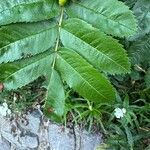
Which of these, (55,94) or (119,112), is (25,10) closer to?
(55,94)

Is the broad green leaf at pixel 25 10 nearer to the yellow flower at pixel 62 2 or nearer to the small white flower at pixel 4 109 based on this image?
the yellow flower at pixel 62 2

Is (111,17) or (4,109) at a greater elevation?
(111,17)

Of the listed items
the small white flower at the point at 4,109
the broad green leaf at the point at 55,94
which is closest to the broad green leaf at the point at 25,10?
the broad green leaf at the point at 55,94

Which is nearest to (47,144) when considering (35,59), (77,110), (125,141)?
(77,110)

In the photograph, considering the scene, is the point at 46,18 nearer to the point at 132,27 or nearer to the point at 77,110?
the point at 132,27

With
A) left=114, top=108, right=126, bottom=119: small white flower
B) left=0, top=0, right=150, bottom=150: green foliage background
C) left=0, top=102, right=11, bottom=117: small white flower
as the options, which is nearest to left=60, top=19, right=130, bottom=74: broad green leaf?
left=0, top=0, right=150, bottom=150: green foliage background

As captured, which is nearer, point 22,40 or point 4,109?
point 22,40

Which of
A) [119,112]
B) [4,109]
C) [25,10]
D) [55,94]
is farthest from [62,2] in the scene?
[4,109]
